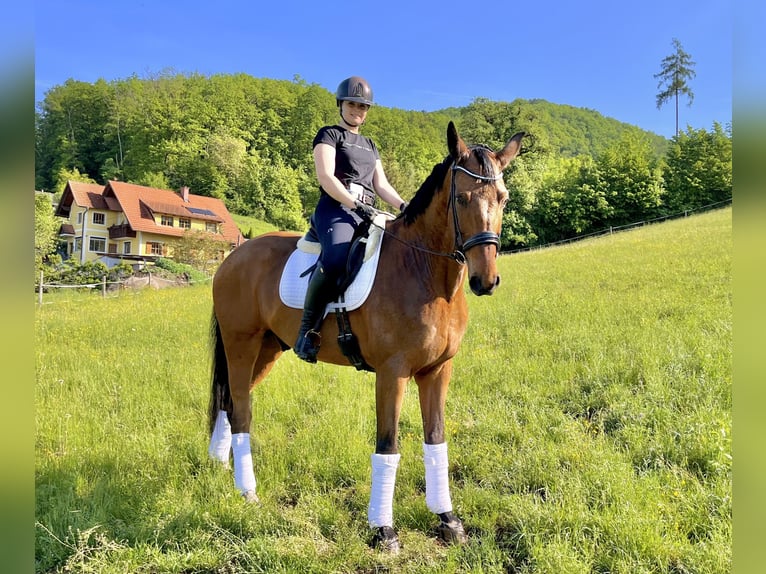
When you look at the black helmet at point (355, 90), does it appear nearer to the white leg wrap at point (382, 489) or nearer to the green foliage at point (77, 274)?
the white leg wrap at point (382, 489)

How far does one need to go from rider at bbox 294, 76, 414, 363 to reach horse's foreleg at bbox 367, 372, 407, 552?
79 centimetres

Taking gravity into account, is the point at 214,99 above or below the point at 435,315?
above

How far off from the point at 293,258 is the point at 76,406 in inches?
155

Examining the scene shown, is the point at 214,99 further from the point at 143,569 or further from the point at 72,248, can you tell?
the point at 143,569

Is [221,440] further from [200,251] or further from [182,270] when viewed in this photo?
[200,251]

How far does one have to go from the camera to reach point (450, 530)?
129 inches

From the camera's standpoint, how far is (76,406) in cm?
558

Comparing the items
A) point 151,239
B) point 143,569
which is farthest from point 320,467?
point 151,239

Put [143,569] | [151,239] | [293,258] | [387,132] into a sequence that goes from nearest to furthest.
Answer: [143,569], [293,258], [151,239], [387,132]

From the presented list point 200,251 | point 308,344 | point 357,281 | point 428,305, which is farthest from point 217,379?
point 200,251

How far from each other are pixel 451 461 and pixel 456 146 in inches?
116

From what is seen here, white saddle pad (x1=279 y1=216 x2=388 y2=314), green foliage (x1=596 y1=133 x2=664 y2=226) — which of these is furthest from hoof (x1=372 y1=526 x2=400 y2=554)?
green foliage (x1=596 y1=133 x2=664 y2=226)

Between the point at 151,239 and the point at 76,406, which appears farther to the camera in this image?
the point at 151,239
